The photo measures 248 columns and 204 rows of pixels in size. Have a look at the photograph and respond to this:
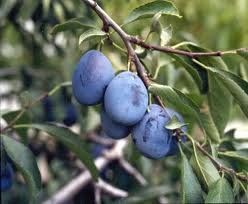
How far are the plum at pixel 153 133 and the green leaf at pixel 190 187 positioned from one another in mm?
47

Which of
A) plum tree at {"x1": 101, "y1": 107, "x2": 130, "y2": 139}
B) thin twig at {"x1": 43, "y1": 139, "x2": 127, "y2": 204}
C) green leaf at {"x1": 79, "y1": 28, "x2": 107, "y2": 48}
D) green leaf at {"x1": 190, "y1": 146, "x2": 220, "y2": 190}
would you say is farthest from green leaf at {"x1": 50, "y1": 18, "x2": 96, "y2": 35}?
thin twig at {"x1": 43, "y1": 139, "x2": 127, "y2": 204}

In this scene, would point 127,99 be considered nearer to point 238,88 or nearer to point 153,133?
point 153,133

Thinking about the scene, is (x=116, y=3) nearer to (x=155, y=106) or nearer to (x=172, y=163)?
(x=172, y=163)

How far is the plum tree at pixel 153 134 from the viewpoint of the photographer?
3.08ft

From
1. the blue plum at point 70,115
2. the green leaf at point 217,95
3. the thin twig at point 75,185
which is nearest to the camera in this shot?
the green leaf at point 217,95

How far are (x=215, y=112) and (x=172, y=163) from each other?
753mm

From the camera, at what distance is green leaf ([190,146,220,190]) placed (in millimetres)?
932

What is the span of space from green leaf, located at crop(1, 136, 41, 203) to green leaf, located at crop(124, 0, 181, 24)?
0.93ft

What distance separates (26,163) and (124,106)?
0.26 m

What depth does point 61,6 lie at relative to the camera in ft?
5.31

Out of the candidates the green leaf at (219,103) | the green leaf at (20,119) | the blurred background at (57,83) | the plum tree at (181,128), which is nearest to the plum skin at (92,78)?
the plum tree at (181,128)

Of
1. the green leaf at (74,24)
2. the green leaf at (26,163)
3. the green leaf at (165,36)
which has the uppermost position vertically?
the green leaf at (74,24)

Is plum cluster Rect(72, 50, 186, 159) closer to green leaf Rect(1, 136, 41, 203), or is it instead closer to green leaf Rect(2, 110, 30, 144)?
green leaf Rect(1, 136, 41, 203)

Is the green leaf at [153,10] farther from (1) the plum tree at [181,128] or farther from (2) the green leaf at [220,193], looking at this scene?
(2) the green leaf at [220,193]
